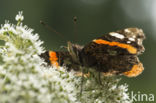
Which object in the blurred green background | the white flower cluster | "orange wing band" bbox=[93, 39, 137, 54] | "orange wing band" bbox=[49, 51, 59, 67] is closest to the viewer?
the white flower cluster

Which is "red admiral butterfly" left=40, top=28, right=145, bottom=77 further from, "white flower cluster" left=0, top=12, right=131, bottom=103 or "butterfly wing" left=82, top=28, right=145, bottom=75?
"white flower cluster" left=0, top=12, right=131, bottom=103

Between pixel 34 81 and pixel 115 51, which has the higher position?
pixel 115 51

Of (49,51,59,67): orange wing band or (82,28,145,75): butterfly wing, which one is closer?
(82,28,145,75): butterfly wing

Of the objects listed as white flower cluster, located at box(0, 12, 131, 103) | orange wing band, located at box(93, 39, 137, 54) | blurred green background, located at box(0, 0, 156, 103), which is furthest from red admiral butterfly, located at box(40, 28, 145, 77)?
blurred green background, located at box(0, 0, 156, 103)

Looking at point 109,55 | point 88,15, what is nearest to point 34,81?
point 109,55

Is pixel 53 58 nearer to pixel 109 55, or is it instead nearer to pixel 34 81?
pixel 109 55

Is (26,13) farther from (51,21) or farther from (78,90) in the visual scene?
(78,90)

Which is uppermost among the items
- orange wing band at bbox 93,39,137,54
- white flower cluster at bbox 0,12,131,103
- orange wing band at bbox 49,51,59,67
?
orange wing band at bbox 93,39,137,54
